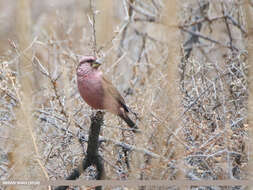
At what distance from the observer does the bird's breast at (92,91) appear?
13.5 feet

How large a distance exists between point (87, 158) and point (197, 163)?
2.72 feet

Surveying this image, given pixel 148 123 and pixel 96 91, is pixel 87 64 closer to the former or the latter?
pixel 96 91

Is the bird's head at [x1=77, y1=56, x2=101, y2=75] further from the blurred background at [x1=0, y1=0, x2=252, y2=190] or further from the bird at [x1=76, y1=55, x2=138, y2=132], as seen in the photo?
the blurred background at [x1=0, y1=0, x2=252, y2=190]

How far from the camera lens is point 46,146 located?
4.32 meters

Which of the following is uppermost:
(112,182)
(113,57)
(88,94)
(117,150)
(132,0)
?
(132,0)

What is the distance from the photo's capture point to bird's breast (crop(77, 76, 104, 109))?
4129 millimetres

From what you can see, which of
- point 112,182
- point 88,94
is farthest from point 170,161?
point 88,94

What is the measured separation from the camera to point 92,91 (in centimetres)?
413

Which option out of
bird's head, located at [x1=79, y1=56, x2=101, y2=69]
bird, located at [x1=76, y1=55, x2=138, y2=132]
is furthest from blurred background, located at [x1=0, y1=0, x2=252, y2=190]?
bird's head, located at [x1=79, y1=56, x2=101, y2=69]

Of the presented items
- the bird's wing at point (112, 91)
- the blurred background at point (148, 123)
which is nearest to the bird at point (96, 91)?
the bird's wing at point (112, 91)

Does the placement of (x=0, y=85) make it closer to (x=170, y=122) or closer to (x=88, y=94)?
(x=88, y=94)

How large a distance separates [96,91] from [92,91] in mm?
37

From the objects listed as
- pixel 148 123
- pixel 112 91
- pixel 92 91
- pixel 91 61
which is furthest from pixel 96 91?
pixel 148 123

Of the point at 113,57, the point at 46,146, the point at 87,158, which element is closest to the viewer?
the point at 87,158
